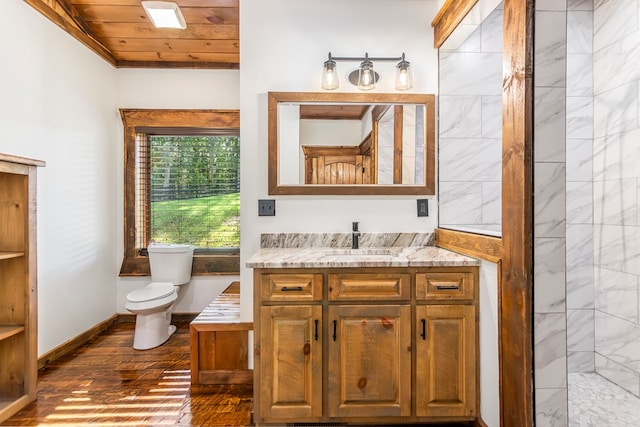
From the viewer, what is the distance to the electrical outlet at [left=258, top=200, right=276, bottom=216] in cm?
219

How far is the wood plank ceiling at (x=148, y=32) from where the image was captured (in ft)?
8.39

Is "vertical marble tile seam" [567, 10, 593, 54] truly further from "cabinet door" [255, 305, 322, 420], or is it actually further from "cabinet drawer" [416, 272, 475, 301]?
"cabinet door" [255, 305, 322, 420]

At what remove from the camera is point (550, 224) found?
1.32 meters

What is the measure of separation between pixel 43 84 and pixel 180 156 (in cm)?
120

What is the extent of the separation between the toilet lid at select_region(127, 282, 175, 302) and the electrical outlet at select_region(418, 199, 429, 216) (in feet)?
6.85

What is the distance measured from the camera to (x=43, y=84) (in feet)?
7.83

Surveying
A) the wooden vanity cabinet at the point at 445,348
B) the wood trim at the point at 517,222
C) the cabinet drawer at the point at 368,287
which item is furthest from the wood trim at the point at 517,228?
the cabinet drawer at the point at 368,287

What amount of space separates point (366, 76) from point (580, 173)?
1547mm

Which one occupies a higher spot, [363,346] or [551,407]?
[363,346]

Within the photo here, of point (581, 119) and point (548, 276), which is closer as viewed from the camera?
point (548, 276)

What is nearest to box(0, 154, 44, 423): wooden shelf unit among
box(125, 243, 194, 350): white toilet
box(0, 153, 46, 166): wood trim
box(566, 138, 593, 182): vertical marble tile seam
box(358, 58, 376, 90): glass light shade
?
box(0, 153, 46, 166): wood trim

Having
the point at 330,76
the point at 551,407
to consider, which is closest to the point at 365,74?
the point at 330,76

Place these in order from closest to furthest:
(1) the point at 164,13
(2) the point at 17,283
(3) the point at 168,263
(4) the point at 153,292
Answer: (2) the point at 17,283
(1) the point at 164,13
(4) the point at 153,292
(3) the point at 168,263

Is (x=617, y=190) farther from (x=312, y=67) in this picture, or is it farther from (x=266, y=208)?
(x=266, y=208)
